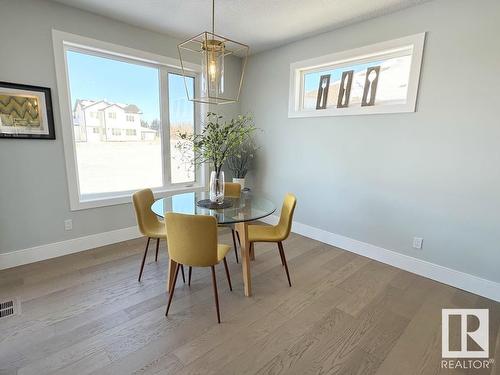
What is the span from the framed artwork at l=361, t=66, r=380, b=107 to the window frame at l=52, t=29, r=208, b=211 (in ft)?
7.32

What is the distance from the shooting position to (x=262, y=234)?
8.09 feet

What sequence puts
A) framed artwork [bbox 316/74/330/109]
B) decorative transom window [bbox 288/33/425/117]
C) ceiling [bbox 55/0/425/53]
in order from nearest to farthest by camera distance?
ceiling [bbox 55/0/425/53] < decorative transom window [bbox 288/33/425/117] < framed artwork [bbox 316/74/330/109]

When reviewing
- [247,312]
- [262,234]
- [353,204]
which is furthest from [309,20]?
[247,312]

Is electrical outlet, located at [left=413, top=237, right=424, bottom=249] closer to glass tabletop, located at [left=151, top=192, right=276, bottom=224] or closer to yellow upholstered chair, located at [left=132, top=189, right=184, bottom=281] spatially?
glass tabletop, located at [left=151, top=192, right=276, bottom=224]

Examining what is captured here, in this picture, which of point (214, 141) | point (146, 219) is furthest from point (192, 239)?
point (214, 141)

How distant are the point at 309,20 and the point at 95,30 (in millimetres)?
2345

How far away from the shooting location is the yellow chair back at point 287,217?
7.67 ft

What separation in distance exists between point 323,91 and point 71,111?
2.98 m

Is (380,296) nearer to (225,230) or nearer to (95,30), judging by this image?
(225,230)

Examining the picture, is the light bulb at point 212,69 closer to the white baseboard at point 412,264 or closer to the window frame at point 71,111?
the window frame at point 71,111

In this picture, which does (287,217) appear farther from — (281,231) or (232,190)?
(232,190)

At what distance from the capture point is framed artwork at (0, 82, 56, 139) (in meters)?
2.41
